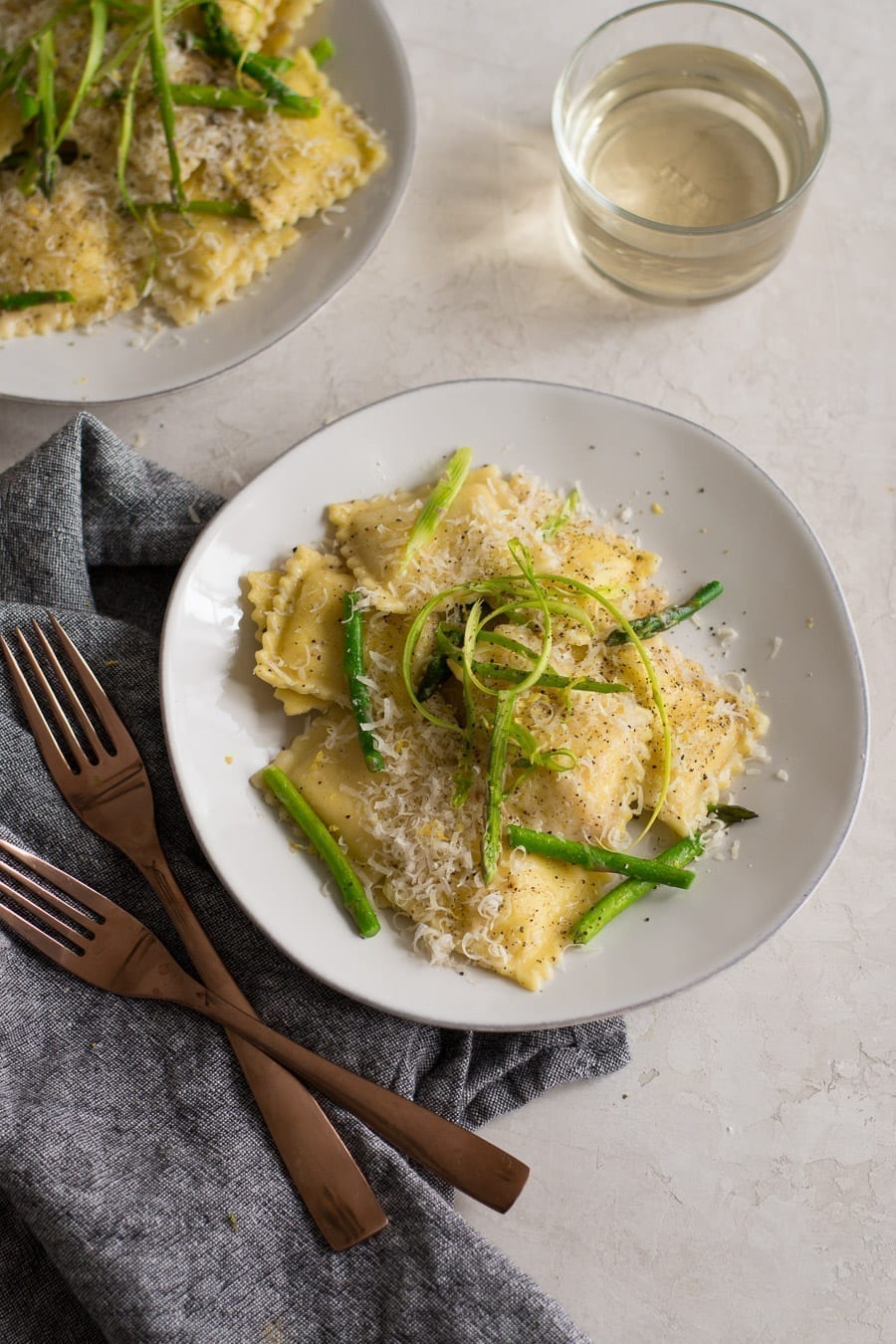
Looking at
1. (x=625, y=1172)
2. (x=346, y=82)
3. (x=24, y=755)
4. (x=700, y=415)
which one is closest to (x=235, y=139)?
(x=346, y=82)

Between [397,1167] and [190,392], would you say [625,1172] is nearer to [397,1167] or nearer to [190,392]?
[397,1167]

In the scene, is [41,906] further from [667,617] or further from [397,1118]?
[667,617]

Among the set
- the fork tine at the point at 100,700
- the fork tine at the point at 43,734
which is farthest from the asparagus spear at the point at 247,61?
the fork tine at the point at 43,734

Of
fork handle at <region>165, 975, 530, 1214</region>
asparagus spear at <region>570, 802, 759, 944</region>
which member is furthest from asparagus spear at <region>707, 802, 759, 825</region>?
fork handle at <region>165, 975, 530, 1214</region>

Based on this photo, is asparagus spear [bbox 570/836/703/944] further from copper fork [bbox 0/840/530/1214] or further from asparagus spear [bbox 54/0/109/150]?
asparagus spear [bbox 54/0/109/150]

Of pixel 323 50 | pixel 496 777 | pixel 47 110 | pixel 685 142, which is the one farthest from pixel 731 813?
pixel 47 110

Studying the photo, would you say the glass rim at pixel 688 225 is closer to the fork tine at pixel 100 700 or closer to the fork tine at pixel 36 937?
the fork tine at pixel 100 700

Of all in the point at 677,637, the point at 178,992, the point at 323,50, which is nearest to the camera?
the point at 178,992
